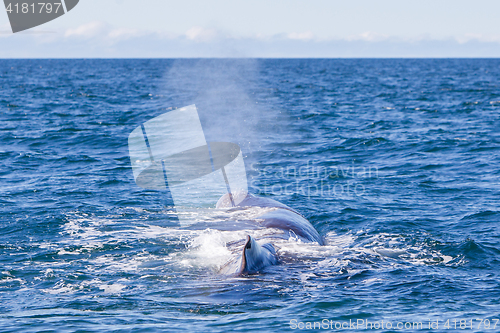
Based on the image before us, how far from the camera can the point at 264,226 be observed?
12727 mm

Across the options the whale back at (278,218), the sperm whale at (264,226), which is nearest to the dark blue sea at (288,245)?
the sperm whale at (264,226)

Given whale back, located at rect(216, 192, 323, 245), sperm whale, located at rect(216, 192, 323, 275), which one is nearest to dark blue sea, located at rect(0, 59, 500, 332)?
sperm whale, located at rect(216, 192, 323, 275)

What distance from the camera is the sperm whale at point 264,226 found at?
9.23 m

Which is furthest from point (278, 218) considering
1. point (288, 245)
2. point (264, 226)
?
point (288, 245)

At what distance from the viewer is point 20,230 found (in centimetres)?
1359

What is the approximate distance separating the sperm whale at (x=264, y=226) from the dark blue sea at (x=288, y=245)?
0.98ft

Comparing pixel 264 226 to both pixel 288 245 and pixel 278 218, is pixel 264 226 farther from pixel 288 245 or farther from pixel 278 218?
pixel 288 245

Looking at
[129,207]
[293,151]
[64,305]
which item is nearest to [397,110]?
[293,151]

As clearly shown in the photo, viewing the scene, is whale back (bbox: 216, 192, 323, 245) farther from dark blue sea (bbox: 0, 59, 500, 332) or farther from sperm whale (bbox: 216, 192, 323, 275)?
dark blue sea (bbox: 0, 59, 500, 332)

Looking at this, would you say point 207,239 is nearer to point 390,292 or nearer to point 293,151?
point 390,292

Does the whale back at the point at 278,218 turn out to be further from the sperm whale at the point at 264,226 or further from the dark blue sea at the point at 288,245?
the dark blue sea at the point at 288,245

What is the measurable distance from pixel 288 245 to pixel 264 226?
1690mm

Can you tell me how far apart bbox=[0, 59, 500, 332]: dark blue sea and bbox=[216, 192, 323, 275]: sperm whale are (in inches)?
11.7

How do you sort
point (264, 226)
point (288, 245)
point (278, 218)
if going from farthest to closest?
point (278, 218) → point (264, 226) → point (288, 245)
